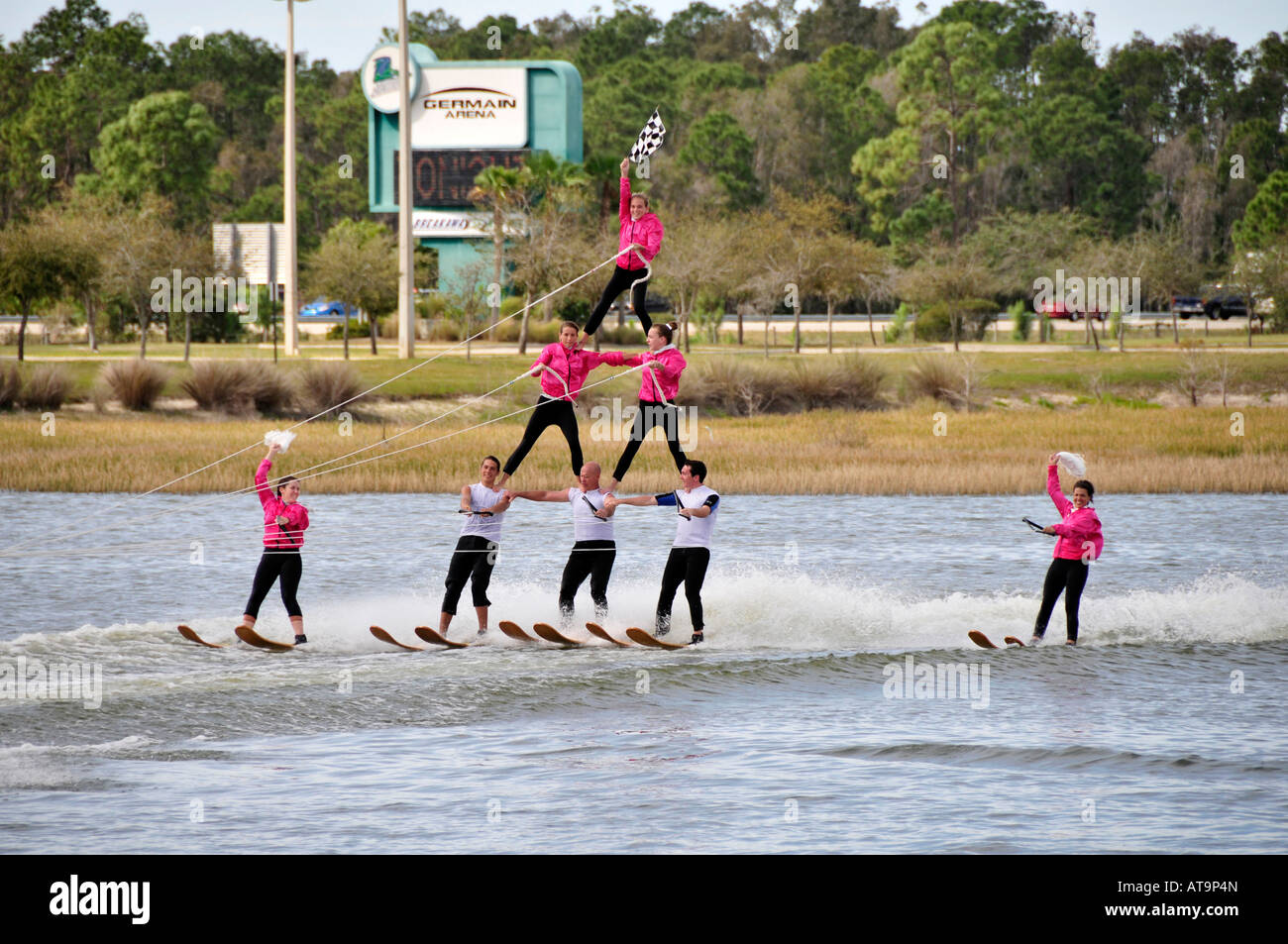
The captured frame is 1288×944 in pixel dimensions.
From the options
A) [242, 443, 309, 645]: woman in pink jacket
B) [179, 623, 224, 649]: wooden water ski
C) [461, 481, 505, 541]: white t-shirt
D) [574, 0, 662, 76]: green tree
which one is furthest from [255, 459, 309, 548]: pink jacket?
[574, 0, 662, 76]: green tree

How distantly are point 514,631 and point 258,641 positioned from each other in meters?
3.09

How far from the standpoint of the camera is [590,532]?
18062 millimetres

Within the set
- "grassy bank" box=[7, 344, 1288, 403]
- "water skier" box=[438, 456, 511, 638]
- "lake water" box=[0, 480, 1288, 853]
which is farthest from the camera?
"grassy bank" box=[7, 344, 1288, 403]

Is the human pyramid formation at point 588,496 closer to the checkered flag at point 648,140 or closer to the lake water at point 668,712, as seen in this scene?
the checkered flag at point 648,140

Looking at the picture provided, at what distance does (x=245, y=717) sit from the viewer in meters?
15.6

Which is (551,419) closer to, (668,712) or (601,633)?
(601,633)

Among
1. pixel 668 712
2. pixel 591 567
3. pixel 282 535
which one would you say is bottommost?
pixel 668 712

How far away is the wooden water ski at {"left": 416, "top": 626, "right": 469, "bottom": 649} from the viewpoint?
60.5 ft

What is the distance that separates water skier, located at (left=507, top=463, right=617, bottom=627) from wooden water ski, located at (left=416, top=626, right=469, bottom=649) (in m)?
1.47

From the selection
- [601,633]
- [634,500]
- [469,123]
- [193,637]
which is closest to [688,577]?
[634,500]

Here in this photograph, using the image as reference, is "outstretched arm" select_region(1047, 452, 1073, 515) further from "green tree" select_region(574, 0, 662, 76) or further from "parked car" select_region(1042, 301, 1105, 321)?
"green tree" select_region(574, 0, 662, 76)

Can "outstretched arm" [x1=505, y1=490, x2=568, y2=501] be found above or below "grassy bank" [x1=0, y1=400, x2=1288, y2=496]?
above

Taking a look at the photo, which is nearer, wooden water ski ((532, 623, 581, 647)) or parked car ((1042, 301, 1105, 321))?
wooden water ski ((532, 623, 581, 647))
